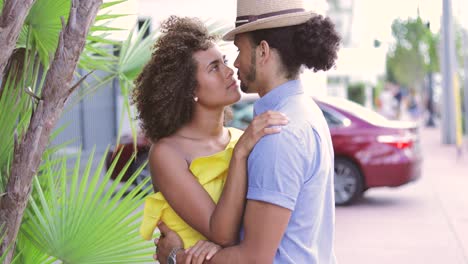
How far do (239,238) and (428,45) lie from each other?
150 ft

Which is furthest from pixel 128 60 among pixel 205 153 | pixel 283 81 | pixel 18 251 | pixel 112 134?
pixel 112 134

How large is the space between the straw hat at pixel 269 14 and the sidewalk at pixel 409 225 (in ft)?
17.2

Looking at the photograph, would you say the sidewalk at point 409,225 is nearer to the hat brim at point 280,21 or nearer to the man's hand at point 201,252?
the man's hand at point 201,252

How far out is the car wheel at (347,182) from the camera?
35.6 feet

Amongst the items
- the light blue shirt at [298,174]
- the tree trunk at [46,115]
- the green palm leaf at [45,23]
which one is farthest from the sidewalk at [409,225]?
the light blue shirt at [298,174]

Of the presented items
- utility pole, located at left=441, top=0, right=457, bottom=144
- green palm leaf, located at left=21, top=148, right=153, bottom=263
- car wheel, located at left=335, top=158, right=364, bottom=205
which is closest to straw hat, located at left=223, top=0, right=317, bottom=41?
green palm leaf, located at left=21, top=148, right=153, bottom=263

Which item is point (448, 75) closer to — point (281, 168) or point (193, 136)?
point (193, 136)

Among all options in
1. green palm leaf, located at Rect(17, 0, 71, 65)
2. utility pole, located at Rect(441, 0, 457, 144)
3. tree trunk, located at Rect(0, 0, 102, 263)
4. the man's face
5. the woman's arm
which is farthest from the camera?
utility pole, located at Rect(441, 0, 457, 144)

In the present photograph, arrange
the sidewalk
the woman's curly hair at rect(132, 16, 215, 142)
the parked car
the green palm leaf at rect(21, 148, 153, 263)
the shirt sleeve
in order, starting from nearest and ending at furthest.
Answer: the shirt sleeve
the woman's curly hair at rect(132, 16, 215, 142)
the green palm leaf at rect(21, 148, 153, 263)
the sidewalk
the parked car

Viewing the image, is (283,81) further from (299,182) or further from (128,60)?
(128,60)

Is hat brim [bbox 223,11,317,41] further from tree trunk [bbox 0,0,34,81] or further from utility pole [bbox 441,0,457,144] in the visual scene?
utility pole [bbox 441,0,457,144]

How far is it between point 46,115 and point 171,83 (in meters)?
0.46

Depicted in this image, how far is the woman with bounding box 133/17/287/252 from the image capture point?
7.51 feet

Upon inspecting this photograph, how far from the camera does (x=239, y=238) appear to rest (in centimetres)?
232
